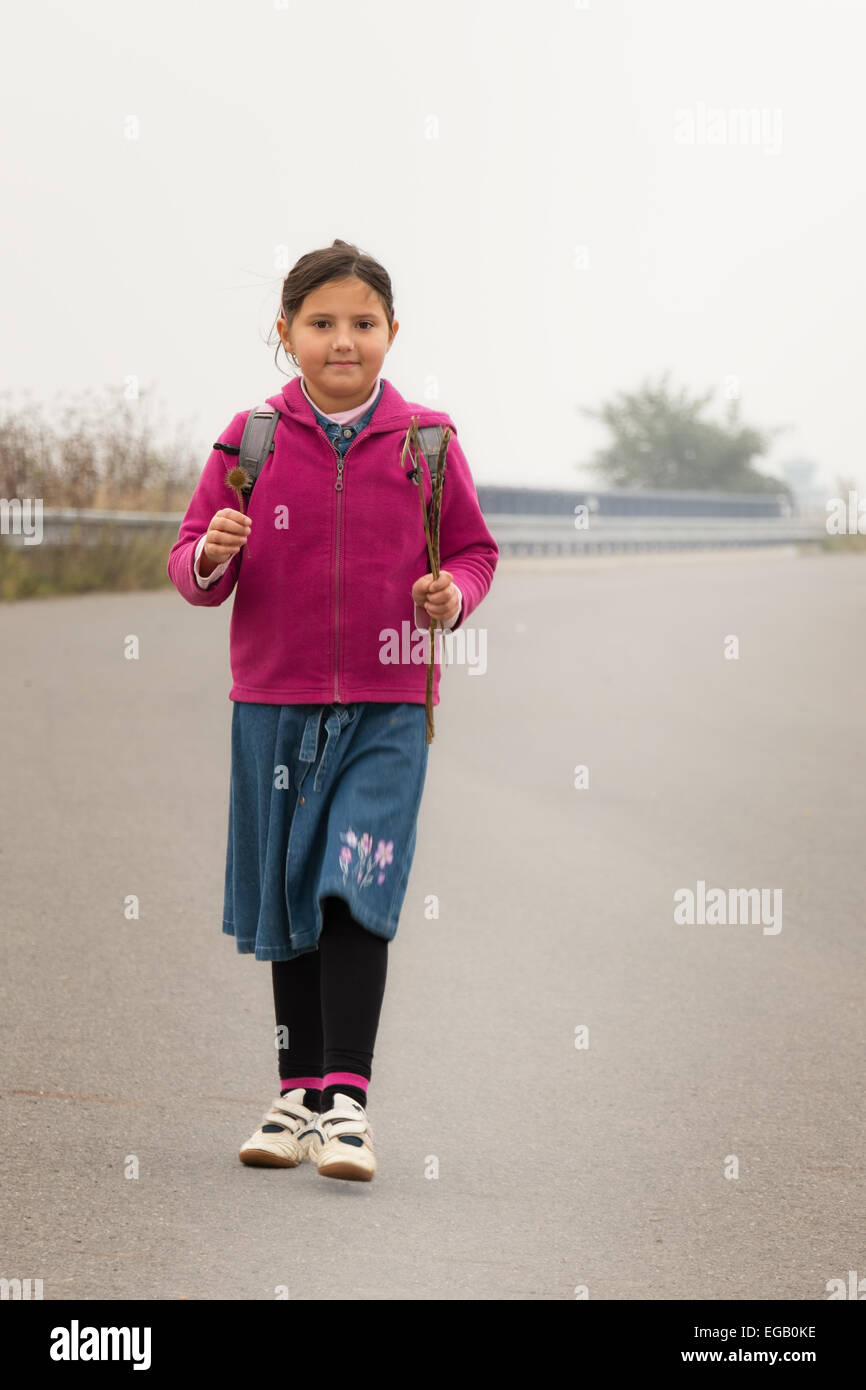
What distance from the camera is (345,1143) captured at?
13.8ft

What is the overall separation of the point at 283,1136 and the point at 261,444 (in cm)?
148

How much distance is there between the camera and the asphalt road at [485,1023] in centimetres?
390

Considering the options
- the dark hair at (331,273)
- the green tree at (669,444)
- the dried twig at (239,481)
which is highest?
the green tree at (669,444)

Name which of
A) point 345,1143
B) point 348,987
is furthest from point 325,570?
point 345,1143

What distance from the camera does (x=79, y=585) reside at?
18812 millimetres

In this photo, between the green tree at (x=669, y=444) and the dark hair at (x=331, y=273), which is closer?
the dark hair at (x=331, y=273)

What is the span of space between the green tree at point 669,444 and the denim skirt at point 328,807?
219ft

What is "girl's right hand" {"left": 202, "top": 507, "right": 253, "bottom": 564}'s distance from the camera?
4.05 m

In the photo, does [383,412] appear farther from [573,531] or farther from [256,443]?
[573,531]

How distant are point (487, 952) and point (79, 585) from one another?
41.7 feet

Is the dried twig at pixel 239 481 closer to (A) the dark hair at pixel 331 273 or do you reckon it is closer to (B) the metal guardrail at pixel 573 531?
(A) the dark hair at pixel 331 273

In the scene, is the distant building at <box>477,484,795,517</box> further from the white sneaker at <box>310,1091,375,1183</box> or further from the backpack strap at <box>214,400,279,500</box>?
the white sneaker at <box>310,1091,375,1183</box>

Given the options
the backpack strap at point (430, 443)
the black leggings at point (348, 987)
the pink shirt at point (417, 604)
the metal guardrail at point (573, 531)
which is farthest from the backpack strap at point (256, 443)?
the metal guardrail at point (573, 531)

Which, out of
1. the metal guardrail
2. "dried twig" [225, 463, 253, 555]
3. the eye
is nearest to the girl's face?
the eye
